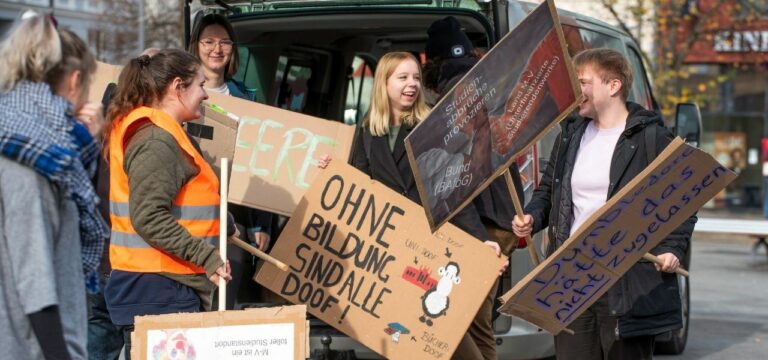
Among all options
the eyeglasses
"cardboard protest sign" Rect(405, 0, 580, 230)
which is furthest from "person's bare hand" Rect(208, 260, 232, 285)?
the eyeglasses

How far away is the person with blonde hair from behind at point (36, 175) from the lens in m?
3.37

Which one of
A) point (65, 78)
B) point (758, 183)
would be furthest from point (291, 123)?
point (758, 183)

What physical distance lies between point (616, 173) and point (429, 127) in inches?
31.9

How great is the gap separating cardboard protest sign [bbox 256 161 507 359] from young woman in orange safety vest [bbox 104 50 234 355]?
1046 millimetres

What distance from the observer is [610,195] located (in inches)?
202

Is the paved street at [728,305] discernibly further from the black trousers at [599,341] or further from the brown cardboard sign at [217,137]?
the brown cardboard sign at [217,137]

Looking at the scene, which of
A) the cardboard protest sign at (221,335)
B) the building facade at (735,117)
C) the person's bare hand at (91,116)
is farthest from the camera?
the building facade at (735,117)

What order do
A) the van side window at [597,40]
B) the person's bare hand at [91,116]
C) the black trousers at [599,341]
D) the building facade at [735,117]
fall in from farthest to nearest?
the building facade at [735,117]
the van side window at [597,40]
the black trousers at [599,341]
the person's bare hand at [91,116]

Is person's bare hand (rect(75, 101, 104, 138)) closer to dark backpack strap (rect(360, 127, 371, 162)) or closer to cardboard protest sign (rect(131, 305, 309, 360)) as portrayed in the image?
cardboard protest sign (rect(131, 305, 309, 360))

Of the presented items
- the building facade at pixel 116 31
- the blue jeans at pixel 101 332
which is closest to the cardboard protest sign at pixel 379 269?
the blue jeans at pixel 101 332

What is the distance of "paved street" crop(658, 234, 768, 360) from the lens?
9.15 m

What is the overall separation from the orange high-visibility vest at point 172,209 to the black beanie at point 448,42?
1.87m

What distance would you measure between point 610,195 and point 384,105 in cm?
139

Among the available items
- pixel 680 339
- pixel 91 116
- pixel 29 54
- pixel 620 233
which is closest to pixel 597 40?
pixel 680 339
